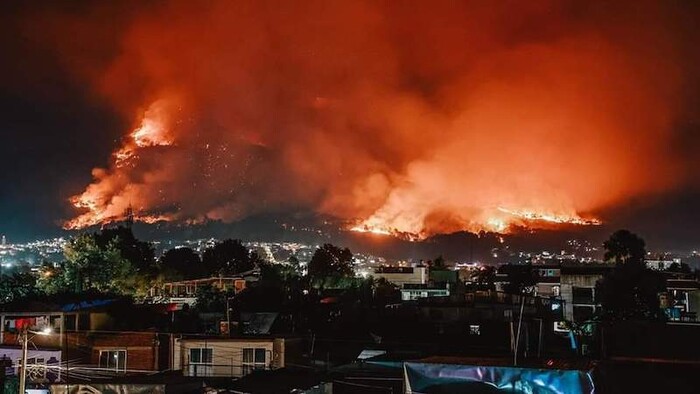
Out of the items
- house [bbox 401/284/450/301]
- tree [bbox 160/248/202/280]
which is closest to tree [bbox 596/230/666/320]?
house [bbox 401/284/450/301]

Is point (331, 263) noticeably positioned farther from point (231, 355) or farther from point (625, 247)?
point (231, 355)

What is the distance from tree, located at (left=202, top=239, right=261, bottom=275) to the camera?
69.5 meters

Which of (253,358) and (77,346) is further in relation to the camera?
(77,346)

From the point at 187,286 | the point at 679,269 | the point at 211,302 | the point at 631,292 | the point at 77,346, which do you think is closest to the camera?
the point at 77,346

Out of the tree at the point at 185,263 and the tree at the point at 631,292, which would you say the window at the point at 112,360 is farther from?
the tree at the point at 185,263

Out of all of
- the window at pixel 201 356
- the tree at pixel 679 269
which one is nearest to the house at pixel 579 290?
the tree at pixel 679 269

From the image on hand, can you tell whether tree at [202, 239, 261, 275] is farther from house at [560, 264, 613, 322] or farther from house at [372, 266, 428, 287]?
house at [560, 264, 613, 322]

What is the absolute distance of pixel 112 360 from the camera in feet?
58.0

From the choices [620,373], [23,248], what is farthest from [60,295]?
[23,248]

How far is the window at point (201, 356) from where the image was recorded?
16156 millimetres

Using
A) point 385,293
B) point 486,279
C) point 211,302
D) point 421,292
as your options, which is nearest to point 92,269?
point 211,302

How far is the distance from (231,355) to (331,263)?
45621 millimetres

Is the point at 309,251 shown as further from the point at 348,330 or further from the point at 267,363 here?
the point at 267,363

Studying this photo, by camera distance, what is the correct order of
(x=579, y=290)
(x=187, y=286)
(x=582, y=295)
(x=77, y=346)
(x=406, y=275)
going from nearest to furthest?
(x=77, y=346) < (x=582, y=295) < (x=579, y=290) < (x=187, y=286) < (x=406, y=275)
